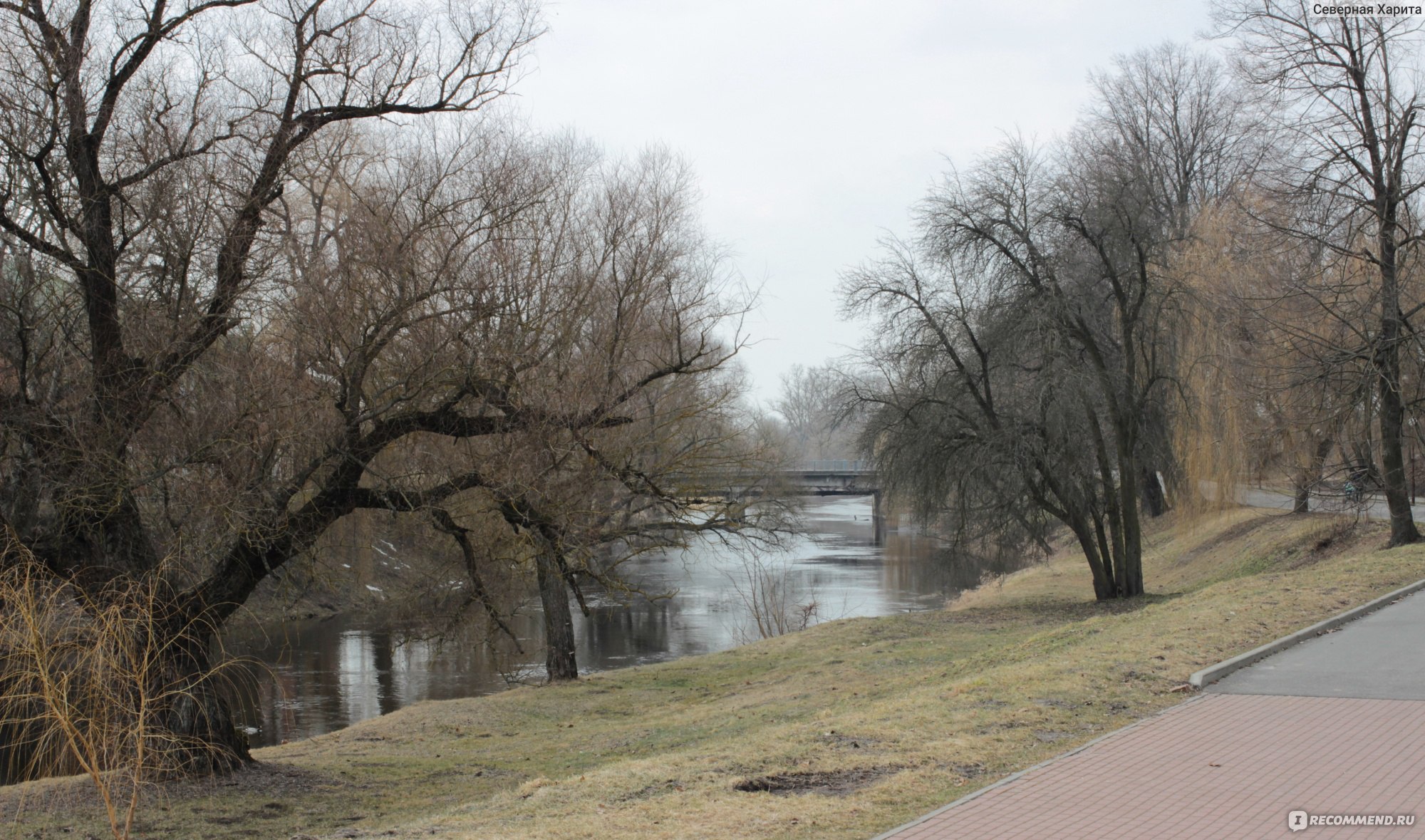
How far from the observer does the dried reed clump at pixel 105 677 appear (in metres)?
7.08

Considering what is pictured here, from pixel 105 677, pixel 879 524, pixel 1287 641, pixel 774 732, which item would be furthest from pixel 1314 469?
pixel 879 524

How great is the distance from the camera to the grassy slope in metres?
7.34

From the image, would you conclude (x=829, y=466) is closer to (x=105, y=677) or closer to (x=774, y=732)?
(x=774, y=732)

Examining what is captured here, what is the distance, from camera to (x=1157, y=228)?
2359 centimetres

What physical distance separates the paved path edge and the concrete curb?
0.60 m

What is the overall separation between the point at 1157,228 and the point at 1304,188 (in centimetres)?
324

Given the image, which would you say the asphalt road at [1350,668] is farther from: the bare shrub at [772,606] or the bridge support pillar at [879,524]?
the bridge support pillar at [879,524]

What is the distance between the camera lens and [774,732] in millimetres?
9664

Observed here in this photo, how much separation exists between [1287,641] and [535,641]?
18984 millimetres

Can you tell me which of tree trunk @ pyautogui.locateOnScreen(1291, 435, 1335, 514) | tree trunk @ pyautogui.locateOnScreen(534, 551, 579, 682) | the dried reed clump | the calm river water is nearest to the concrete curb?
the calm river water

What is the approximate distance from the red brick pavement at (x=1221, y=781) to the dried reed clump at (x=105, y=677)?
516cm

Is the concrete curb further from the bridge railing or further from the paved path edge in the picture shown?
the bridge railing

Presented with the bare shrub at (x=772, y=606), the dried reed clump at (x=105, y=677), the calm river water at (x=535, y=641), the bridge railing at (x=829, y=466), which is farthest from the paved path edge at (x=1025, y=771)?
the bridge railing at (x=829, y=466)

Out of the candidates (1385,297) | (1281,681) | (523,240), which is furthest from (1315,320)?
(523,240)
